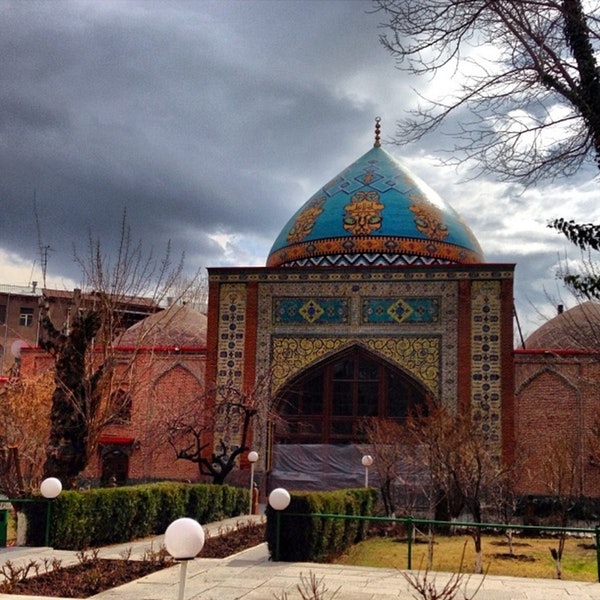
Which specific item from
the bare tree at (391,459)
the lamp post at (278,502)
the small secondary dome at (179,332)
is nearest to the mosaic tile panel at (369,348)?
the bare tree at (391,459)

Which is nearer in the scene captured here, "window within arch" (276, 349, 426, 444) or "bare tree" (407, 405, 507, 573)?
"bare tree" (407, 405, 507, 573)

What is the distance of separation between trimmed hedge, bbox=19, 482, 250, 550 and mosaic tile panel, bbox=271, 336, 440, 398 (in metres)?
4.96

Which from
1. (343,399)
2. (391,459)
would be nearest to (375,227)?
(343,399)

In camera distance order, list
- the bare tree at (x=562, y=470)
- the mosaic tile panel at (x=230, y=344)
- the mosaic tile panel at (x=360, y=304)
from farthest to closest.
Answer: the mosaic tile panel at (x=230, y=344), the mosaic tile panel at (x=360, y=304), the bare tree at (x=562, y=470)

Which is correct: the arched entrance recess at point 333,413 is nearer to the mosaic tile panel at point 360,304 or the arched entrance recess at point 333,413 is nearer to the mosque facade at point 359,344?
the mosque facade at point 359,344

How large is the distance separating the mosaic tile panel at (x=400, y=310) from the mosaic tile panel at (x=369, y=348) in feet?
1.42

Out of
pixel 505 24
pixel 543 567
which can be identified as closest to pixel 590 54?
pixel 505 24

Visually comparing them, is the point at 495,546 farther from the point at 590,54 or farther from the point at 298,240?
the point at 298,240

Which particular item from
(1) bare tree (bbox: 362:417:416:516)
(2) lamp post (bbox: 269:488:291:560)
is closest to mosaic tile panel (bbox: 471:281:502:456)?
(1) bare tree (bbox: 362:417:416:516)

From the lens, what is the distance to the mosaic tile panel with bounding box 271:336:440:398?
18.1 metres

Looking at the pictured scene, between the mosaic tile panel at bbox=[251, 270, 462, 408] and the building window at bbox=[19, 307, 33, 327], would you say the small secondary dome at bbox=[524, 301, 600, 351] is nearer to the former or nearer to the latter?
the mosaic tile panel at bbox=[251, 270, 462, 408]

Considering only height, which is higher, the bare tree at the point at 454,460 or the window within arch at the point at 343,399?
the window within arch at the point at 343,399

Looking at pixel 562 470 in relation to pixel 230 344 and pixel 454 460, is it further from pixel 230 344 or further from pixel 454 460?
pixel 230 344

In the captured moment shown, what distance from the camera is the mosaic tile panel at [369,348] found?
18.1 m
